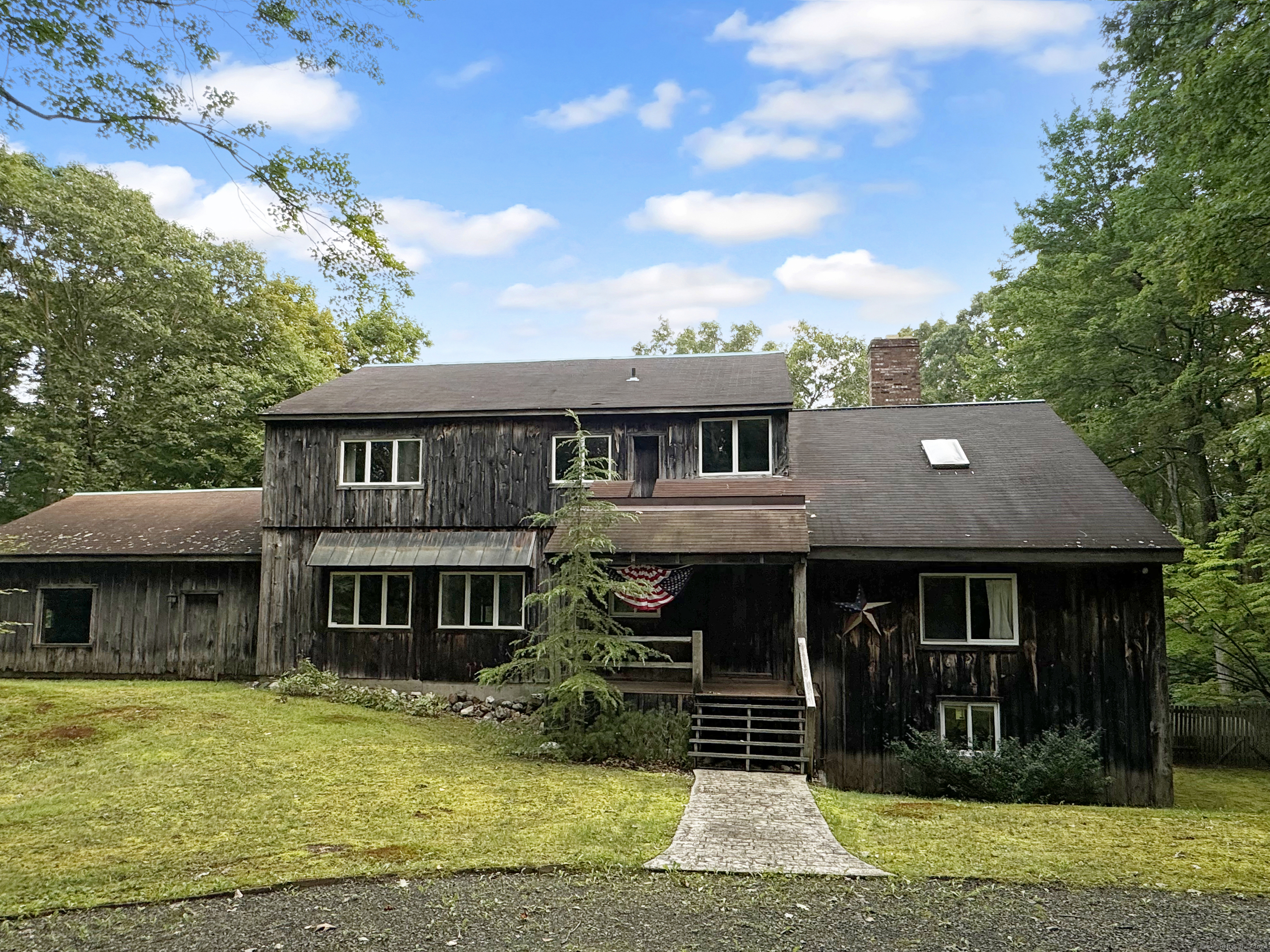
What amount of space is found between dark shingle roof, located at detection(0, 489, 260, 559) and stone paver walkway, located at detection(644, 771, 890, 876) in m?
12.0

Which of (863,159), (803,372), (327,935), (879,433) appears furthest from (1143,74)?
(803,372)

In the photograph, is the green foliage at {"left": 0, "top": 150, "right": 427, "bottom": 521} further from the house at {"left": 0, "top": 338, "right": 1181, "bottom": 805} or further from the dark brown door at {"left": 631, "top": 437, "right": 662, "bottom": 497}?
the dark brown door at {"left": 631, "top": 437, "right": 662, "bottom": 497}

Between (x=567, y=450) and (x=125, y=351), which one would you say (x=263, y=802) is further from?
(x=125, y=351)

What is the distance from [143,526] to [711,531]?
1379 cm

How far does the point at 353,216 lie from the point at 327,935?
19.4 ft

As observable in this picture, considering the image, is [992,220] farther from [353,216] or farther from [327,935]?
[327,935]

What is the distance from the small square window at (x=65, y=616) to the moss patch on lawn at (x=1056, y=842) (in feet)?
53.6

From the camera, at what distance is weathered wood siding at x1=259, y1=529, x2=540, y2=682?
16.4m

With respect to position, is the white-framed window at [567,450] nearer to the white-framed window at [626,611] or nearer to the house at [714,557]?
the house at [714,557]

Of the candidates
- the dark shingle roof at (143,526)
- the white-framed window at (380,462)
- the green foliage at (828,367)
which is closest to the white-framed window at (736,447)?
the white-framed window at (380,462)

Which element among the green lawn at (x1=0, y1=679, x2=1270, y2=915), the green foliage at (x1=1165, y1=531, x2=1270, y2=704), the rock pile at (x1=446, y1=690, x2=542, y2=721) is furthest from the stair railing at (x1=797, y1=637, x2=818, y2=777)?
the green foliage at (x1=1165, y1=531, x2=1270, y2=704)

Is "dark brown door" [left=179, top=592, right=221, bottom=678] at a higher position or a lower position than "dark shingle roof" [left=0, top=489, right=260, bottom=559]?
lower

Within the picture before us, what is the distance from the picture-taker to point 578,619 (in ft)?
43.7

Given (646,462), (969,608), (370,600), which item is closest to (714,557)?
(646,462)
